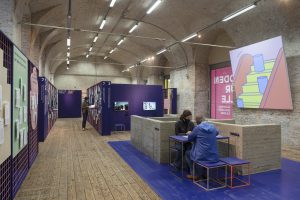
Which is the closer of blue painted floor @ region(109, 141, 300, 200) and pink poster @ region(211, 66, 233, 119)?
blue painted floor @ region(109, 141, 300, 200)

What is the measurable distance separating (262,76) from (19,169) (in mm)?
7510

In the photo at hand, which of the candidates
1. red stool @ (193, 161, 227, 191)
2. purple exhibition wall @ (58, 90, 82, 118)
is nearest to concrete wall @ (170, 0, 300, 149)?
red stool @ (193, 161, 227, 191)

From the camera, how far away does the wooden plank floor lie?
12.1 ft

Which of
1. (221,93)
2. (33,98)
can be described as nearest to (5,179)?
(33,98)

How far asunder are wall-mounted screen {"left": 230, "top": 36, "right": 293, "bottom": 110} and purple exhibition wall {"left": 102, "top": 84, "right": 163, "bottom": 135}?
373 cm

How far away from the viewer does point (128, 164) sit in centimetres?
541

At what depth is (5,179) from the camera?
3.00 metres

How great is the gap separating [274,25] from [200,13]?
3662 millimetres

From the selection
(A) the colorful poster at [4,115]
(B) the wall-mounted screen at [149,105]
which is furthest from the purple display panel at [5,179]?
(B) the wall-mounted screen at [149,105]

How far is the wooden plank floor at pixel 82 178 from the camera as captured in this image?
3703 millimetres

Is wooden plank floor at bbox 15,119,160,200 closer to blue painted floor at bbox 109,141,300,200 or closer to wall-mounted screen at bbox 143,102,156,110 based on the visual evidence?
blue painted floor at bbox 109,141,300,200

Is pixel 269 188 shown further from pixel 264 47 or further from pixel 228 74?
pixel 228 74

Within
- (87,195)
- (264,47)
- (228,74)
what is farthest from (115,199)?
(228,74)

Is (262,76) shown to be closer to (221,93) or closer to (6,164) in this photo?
(221,93)
